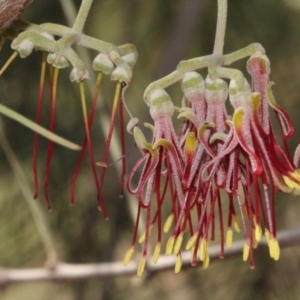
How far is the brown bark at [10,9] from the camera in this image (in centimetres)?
23

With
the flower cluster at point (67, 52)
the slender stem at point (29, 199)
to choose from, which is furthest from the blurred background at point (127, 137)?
the flower cluster at point (67, 52)

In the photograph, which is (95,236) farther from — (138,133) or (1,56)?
(138,133)

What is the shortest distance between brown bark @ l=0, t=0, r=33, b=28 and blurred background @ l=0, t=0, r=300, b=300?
1.18 feet

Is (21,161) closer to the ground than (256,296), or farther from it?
farther from it

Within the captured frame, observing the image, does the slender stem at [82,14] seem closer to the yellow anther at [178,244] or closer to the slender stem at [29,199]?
the yellow anther at [178,244]

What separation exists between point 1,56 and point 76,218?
0.21 metres

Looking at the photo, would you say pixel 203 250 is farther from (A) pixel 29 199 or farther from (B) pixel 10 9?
(A) pixel 29 199

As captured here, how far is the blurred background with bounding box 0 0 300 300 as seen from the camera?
2.06 ft

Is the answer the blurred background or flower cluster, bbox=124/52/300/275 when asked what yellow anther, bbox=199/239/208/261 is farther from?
the blurred background

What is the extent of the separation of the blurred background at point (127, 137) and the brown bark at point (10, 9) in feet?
1.18

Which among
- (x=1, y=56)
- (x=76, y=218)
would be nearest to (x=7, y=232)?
(x=76, y=218)

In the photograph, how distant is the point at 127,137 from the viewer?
0.66m

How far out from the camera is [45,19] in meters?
0.62

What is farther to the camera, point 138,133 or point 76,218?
point 76,218
